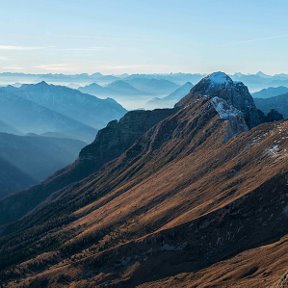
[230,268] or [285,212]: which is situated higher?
[285,212]

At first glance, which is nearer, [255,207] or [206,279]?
[206,279]

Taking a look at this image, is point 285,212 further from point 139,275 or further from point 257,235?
point 139,275

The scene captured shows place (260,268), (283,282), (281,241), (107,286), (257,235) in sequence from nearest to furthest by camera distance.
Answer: (283,282), (260,268), (281,241), (257,235), (107,286)

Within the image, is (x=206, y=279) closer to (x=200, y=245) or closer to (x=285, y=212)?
(x=200, y=245)

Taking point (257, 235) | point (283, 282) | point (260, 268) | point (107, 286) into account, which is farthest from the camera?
point (107, 286)

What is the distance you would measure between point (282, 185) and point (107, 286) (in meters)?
81.2

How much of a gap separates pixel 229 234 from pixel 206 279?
87.4ft

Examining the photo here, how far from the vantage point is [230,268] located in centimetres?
17162

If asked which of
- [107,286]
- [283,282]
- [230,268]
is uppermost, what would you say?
[283,282]

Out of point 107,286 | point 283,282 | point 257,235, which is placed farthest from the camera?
point 107,286

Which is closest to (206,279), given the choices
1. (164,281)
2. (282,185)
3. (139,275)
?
(164,281)

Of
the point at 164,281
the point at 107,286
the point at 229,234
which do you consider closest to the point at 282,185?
the point at 229,234

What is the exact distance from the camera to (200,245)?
646 feet

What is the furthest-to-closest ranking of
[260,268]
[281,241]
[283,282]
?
[281,241]
[260,268]
[283,282]
